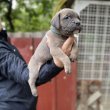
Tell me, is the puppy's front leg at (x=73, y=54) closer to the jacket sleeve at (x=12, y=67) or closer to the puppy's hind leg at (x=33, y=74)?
the puppy's hind leg at (x=33, y=74)

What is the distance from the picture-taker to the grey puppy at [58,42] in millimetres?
2715

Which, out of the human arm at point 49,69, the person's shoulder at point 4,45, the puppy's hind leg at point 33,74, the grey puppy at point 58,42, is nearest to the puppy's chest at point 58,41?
the grey puppy at point 58,42

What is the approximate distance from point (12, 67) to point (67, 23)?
640 mm

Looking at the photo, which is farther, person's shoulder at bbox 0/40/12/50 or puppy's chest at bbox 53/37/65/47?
person's shoulder at bbox 0/40/12/50

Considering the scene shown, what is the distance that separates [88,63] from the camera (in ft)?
23.0

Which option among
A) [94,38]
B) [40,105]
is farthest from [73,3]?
[40,105]

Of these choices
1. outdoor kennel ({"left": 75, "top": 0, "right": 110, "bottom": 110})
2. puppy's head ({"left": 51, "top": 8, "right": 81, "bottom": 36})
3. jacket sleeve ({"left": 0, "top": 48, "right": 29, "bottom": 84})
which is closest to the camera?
puppy's head ({"left": 51, "top": 8, "right": 81, "bottom": 36})

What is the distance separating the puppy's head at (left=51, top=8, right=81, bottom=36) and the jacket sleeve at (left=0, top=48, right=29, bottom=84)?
1.46ft

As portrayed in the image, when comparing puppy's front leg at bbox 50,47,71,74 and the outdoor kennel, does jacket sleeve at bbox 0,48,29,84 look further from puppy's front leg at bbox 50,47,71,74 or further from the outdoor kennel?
the outdoor kennel

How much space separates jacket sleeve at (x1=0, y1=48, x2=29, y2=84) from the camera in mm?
3088

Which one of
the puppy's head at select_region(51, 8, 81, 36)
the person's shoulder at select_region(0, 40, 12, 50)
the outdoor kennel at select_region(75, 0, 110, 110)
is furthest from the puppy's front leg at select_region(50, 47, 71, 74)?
the outdoor kennel at select_region(75, 0, 110, 110)

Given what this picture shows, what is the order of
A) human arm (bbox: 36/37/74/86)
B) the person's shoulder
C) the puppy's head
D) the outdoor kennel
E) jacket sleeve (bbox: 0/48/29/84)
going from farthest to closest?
the outdoor kennel, the person's shoulder, jacket sleeve (bbox: 0/48/29/84), human arm (bbox: 36/37/74/86), the puppy's head

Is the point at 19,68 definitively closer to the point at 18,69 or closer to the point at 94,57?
the point at 18,69

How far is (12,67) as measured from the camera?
10.4 ft
